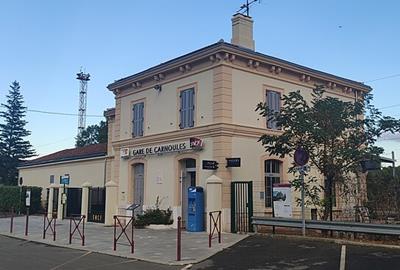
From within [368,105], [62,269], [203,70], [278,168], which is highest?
[203,70]

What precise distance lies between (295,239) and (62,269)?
23.1ft

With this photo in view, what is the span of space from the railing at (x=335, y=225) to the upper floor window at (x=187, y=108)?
18.8 ft

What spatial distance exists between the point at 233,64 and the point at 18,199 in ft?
73.2

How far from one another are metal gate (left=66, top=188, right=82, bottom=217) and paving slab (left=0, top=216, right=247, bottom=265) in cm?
755

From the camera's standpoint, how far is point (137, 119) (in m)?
23.7

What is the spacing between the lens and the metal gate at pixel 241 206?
1739 centimetres

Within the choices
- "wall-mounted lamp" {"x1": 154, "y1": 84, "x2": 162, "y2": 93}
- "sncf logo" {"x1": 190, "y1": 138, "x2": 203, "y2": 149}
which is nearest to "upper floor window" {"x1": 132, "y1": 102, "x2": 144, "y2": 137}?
"wall-mounted lamp" {"x1": 154, "y1": 84, "x2": 162, "y2": 93}

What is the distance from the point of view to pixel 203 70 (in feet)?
64.4

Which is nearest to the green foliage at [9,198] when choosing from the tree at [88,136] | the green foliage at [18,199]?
the green foliage at [18,199]

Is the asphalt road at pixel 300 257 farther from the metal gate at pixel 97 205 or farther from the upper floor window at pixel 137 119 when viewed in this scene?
the metal gate at pixel 97 205

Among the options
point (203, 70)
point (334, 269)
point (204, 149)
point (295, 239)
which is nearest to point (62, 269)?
point (334, 269)

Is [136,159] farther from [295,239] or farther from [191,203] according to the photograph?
[295,239]

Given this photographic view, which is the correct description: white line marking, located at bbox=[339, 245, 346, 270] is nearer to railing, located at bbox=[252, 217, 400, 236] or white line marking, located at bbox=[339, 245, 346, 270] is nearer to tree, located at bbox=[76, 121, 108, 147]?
railing, located at bbox=[252, 217, 400, 236]

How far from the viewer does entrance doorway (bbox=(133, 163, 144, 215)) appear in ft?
75.0
